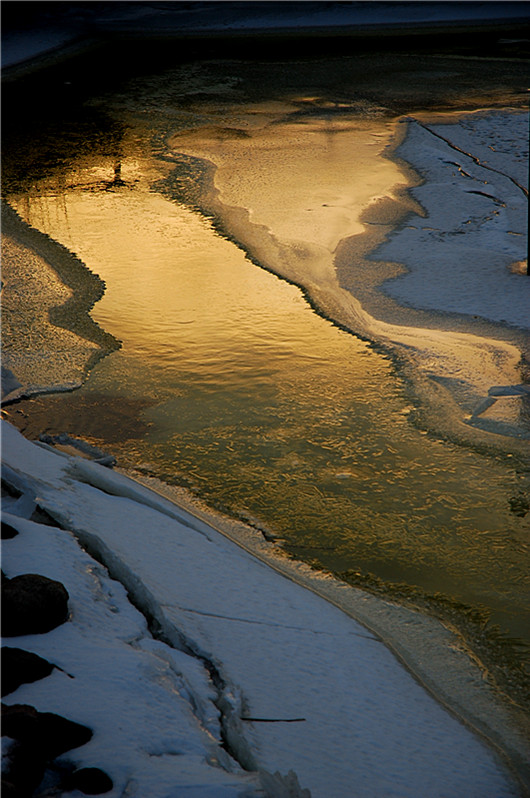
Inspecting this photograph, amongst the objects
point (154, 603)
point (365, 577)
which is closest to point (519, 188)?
point (365, 577)

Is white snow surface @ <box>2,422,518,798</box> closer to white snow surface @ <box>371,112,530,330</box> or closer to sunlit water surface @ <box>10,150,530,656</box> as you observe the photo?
sunlit water surface @ <box>10,150,530,656</box>

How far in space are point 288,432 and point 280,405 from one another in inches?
9.5

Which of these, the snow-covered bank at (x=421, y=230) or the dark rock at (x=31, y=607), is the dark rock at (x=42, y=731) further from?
the snow-covered bank at (x=421, y=230)

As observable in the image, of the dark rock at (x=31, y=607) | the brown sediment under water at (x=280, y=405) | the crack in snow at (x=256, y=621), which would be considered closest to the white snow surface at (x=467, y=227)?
the brown sediment under water at (x=280, y=405)

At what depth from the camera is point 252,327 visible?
4.41m

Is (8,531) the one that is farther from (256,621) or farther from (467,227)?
(467,227)

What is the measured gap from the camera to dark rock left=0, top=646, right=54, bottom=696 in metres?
1.71

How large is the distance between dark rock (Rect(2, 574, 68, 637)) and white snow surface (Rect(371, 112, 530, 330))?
121 inches

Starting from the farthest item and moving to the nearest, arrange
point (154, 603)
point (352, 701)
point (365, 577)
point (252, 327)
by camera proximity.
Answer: point (252, 327)
point (365, 577)
point (154, 603)
point (352, 701)

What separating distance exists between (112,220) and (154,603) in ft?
14.9

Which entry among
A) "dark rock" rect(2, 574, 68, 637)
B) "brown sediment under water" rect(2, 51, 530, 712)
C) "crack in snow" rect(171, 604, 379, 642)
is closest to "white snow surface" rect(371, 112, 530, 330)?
"brown sediment under water" rect(2, 51, 530, 712)

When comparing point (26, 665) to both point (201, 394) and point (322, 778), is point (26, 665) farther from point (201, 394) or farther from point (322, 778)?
point (201, 394)

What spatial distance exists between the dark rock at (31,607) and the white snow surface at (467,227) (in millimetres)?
3071

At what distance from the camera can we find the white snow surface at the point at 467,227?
15.1ft
